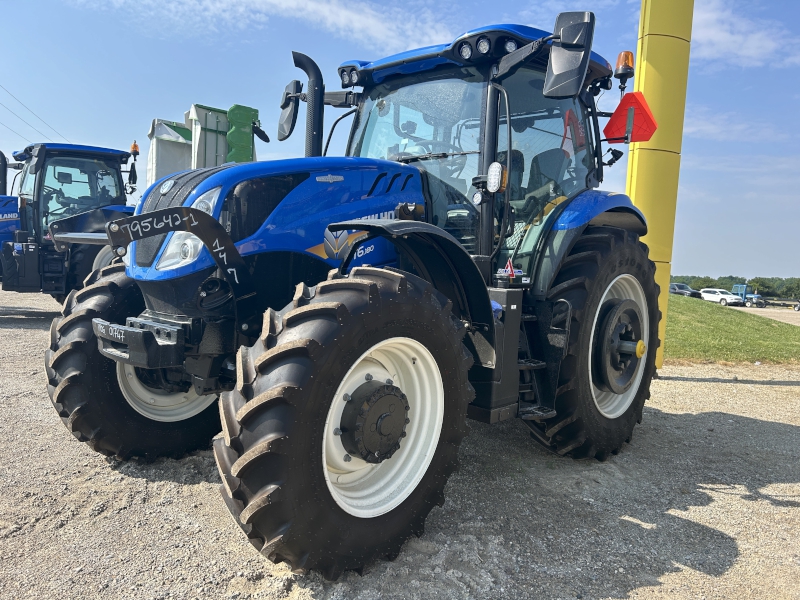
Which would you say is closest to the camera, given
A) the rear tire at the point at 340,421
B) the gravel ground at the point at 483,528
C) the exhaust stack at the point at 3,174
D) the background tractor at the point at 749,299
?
the rear tire at the point at 340,421

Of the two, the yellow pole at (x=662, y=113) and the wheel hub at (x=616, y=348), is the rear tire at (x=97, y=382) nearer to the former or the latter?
the wheel hub at (x=616, y=348)

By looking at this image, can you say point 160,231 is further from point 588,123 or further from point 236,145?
point 236,145

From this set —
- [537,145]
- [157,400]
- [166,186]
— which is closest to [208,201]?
[166,186]

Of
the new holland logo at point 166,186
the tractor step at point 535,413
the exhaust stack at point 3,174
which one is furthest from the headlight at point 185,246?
the exhaust stack at point 3,174

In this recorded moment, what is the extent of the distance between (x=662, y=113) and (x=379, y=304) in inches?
219

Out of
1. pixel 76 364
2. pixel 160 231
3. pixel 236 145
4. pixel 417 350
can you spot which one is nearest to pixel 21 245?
pixel 236 145

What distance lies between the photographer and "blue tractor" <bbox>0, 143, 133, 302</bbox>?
32.5 ft

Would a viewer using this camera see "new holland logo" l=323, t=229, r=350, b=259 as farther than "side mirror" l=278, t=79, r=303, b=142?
No

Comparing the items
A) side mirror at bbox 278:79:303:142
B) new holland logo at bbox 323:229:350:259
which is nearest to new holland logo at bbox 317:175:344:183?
new holland logo at bbox 323:229:350:259

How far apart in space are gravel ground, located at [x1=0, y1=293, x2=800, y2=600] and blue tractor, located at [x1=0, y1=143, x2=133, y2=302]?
5.89 meters

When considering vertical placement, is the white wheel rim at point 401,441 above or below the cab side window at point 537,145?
below

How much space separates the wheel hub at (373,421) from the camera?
2.56 m

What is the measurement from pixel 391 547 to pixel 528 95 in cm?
291

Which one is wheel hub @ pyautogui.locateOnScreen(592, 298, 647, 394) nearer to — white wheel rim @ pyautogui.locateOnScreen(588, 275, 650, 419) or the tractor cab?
white wheel rim @ pyautogui.locateOnScreen(588, 275, 650, 419)
